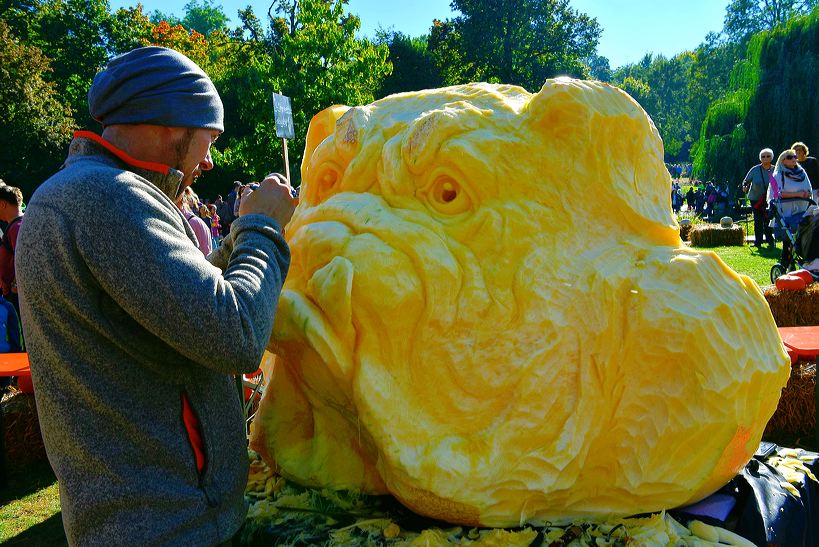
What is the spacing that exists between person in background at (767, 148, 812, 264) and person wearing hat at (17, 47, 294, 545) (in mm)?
8172

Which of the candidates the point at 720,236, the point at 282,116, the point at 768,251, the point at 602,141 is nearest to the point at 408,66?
the point at 720,236

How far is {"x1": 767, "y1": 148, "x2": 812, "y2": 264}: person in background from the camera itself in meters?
7.91

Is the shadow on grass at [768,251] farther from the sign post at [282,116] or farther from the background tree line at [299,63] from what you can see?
the sign post at [282,116]

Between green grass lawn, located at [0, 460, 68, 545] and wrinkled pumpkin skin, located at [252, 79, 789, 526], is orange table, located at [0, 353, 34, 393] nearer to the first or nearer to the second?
green grass lawn, located at [0, 460, 68, 545]

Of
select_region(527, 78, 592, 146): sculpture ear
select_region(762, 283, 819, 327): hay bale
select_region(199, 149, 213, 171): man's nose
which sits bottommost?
select_region(762, 283, 819, 327): hay bale

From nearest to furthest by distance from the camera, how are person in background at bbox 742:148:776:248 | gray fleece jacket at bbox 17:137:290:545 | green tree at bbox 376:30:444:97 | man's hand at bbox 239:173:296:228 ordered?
gray fleece jacket at bbox 17:137:290:545 < man's hand at bbox 239:173:296:228 < person in background at bbox 742:148:776:248 < green tree at bbox 376:30:444:97

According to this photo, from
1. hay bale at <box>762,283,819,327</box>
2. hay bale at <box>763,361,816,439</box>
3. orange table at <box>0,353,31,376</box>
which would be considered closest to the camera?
orange table at <box>0,353,31,376</box>

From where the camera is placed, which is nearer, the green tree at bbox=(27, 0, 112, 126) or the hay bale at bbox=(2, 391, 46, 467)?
the hay bale at bbox=(2, 391, 46, 467)

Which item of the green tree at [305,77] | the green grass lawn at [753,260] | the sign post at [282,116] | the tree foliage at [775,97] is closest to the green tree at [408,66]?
the green tree at [305,77]

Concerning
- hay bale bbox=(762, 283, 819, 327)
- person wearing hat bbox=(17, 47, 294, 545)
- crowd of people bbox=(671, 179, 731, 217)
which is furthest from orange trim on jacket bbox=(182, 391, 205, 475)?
crowd of people bbox=(671, 179, 731, 217)

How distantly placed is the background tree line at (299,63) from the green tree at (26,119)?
3 cm

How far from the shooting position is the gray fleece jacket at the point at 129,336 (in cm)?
128

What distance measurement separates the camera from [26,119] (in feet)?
57.0

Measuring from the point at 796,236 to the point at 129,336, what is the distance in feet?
25.7
